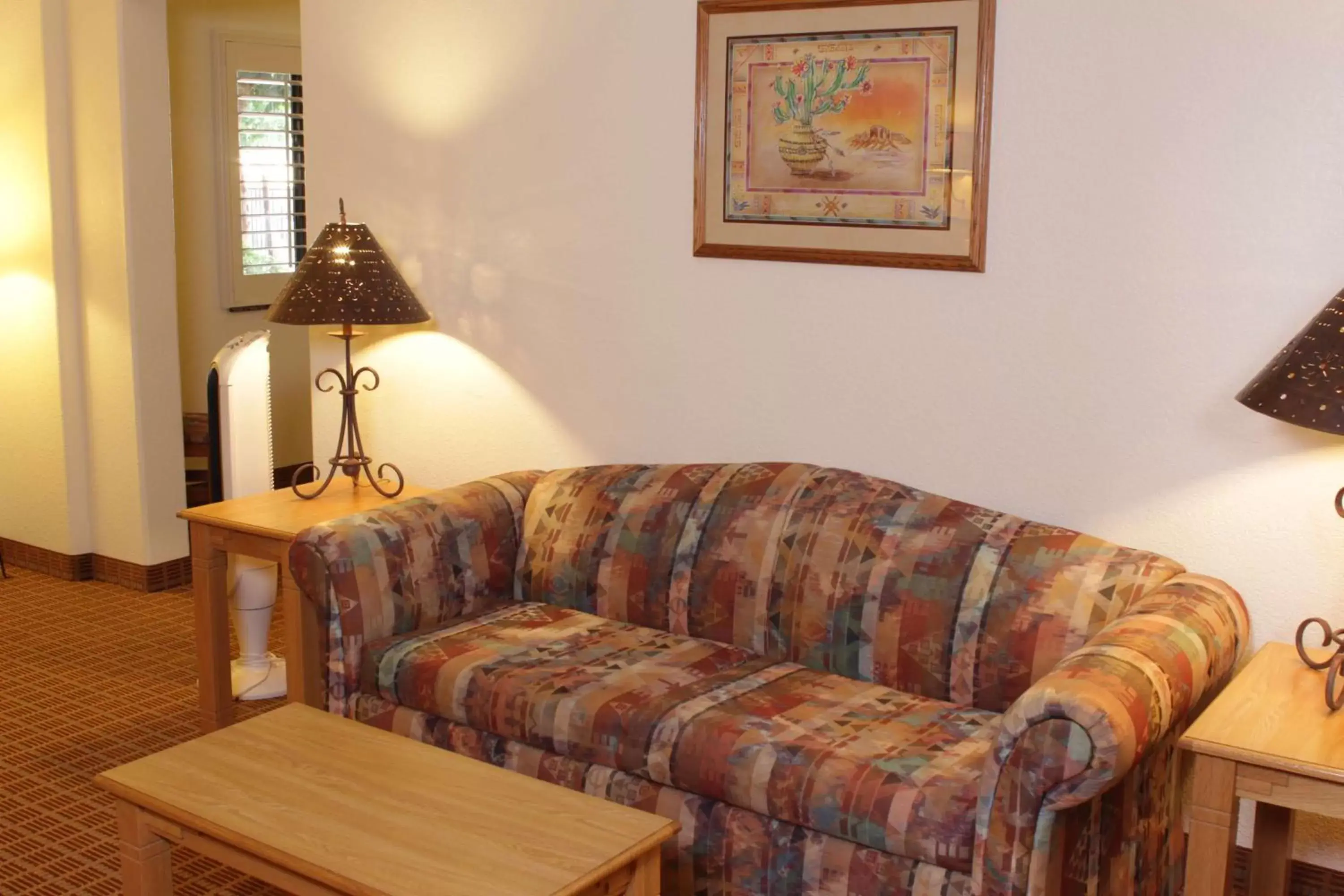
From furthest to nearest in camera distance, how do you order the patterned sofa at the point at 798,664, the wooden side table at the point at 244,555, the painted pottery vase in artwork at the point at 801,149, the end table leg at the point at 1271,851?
1. the wooden side table at the point at 244,555
2. the painted pottery vase in artwork at the point at 801,149
3. the end table leg at the point at 1271,851
4. the patterned sofa at the point at 798,664

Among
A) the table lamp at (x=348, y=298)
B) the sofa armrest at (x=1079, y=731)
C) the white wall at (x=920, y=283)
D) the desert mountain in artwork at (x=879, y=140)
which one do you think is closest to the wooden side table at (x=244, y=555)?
the table lamp at (x=348, y=298)

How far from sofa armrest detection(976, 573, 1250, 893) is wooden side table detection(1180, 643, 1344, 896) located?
0.28 ft

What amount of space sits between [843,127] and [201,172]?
12.7 ft

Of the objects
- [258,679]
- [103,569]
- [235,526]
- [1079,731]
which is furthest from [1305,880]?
[103,569]

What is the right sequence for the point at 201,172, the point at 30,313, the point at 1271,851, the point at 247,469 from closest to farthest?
the point at 1271,851
the point at 247,469
the point at 30,313
the point at 201,172


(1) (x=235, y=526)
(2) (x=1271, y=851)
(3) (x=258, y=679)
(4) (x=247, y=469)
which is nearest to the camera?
(2) (x=1271, y=851)

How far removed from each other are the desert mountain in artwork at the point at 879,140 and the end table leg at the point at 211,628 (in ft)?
6.58

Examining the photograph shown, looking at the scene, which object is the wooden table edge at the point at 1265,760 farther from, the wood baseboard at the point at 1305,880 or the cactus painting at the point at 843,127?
the cactus painting at the point at 843,127

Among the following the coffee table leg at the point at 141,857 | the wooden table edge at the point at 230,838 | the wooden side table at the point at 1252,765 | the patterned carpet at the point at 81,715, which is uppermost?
the wooden side table at the point at 1252,765

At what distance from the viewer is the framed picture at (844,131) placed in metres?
3.22

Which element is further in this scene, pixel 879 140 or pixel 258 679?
pixel 258 679

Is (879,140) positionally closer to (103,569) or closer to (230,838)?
(230,838)

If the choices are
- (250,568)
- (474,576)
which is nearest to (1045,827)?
(474,576)

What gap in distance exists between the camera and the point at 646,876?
233 cm
